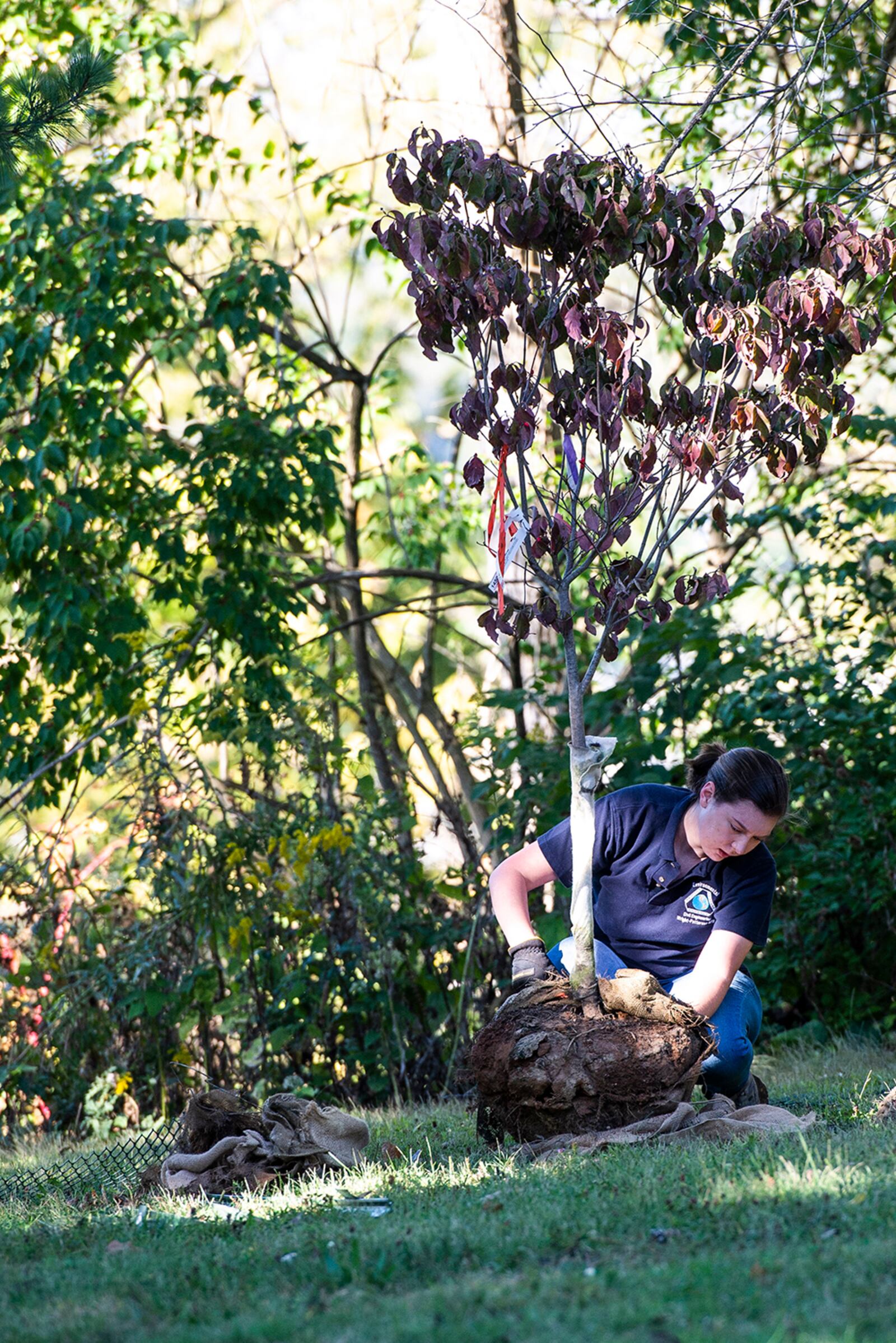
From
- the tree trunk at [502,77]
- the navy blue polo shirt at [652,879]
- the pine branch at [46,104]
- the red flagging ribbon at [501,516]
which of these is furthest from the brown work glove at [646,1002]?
the tree trunk at [502,77]

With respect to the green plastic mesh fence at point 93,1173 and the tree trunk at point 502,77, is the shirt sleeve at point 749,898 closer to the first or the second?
the green plastic mesh fence at point 93,1173

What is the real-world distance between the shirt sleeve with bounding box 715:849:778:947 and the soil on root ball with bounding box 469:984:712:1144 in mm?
341

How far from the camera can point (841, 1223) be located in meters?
2.55

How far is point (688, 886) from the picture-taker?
407cm

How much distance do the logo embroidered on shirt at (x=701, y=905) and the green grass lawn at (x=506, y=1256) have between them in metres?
0.76

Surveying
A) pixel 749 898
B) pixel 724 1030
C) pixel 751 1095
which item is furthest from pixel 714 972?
pixel 751 1095

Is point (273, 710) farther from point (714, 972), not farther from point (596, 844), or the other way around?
point (714, 972)

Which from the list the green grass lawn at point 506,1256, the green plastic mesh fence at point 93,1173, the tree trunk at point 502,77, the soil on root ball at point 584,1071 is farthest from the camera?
the tree trunk at point 502,77

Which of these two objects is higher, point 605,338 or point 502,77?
point 502,77

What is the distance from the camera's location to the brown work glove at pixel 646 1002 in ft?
12.1

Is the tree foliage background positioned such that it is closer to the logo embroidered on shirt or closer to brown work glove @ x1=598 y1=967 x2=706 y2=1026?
the logo embroidered on shirt

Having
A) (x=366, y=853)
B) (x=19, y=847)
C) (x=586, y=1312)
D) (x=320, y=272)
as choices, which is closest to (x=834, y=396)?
(x=586, y=1312)

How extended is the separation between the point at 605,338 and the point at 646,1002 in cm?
191

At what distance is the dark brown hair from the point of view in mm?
3783
